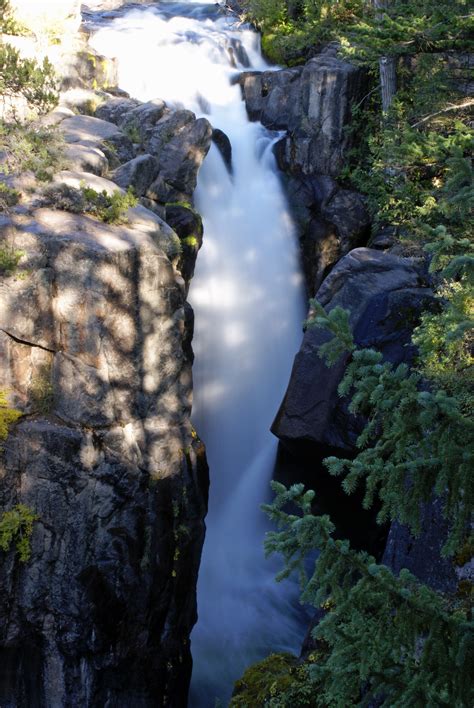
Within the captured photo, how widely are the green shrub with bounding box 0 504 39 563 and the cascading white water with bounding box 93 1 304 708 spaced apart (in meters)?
4.75

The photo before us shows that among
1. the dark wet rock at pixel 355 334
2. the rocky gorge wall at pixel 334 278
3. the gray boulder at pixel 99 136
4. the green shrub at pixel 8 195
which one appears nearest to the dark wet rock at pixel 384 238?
the rocky gorge wall at pixel 334 278

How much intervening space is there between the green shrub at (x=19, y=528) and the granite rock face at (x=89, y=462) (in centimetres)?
9

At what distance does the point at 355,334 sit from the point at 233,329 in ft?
14.6

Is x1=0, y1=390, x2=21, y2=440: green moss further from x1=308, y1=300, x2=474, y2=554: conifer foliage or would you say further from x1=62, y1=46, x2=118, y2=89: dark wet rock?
x1=62, y1=46, x2=118, y2=89: dark wet rock

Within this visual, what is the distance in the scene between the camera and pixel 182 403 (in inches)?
386

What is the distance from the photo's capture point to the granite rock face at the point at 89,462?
25.8 ft

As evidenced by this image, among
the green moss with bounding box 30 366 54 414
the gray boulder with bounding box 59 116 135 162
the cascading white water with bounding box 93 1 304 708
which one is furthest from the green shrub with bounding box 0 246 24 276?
the cascading white water with bounding box 93 1 304 708

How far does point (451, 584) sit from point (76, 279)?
5855 mm

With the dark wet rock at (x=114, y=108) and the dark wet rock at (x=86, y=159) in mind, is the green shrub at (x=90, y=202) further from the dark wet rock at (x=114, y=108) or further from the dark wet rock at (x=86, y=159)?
the dark wet rock at (x=114, y=108)

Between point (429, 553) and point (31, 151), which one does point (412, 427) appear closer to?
point (429, 553)

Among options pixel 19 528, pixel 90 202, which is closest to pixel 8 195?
pixel 90 202

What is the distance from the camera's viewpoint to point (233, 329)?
15.0 metres

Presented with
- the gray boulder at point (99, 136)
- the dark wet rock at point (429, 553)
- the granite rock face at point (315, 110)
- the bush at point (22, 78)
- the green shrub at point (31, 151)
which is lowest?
the dark wet rock at point (429, 553)

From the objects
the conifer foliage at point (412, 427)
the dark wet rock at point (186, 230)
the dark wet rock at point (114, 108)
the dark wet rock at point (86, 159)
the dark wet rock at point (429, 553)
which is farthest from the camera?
the dark wet rock at point (114, 108)
